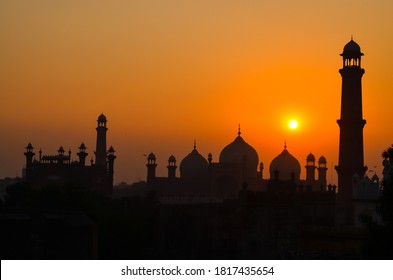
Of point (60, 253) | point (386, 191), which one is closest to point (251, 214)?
point (60, 253)

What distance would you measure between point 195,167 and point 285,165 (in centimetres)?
787

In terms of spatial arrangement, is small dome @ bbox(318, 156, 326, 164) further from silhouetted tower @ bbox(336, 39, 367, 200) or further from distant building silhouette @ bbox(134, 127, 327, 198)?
silhouetted tower @ bbox(336, 39, 367, 200)

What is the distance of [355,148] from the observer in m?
60.1

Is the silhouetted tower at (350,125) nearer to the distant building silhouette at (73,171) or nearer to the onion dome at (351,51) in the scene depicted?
the onion dome at (351,51)

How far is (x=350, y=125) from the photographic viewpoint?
198 feet

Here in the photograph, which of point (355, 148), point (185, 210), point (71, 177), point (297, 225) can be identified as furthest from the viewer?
point (71, 177)

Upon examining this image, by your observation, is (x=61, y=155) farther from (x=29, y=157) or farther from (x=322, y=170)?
(x=322, y=170)

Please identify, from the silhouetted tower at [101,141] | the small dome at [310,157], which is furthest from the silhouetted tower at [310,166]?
the silhouetted tower at [101,141]

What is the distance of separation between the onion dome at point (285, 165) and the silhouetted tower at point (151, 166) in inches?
416

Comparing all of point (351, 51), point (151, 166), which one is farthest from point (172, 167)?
point (351, 51)

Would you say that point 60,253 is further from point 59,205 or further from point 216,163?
point 216,163

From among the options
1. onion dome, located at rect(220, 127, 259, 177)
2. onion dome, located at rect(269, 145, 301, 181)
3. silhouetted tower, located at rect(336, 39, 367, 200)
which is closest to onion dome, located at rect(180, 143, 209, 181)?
onion dome, located at rect(220, 127, 259, 177)

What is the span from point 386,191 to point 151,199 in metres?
36.4

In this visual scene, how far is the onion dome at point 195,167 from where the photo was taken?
8081cm
